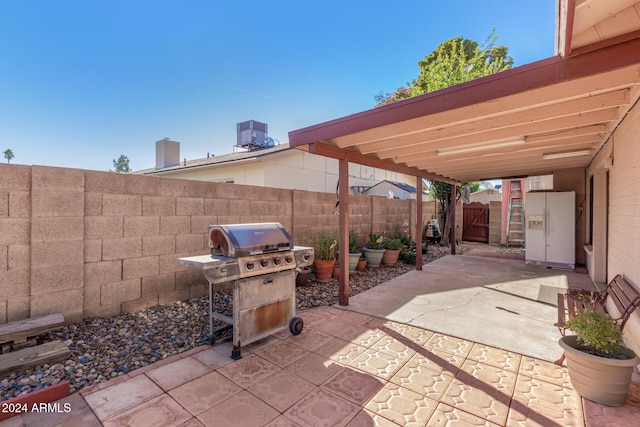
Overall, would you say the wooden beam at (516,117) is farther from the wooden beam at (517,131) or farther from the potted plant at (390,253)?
the potted plant at (390,253)

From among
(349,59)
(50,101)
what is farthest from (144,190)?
(50,101)

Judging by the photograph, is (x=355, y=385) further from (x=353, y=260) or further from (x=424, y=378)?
(x=353, y=260)

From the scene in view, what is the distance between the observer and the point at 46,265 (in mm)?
2934

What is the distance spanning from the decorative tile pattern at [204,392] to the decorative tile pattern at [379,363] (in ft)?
3.77

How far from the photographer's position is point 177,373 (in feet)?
8.21

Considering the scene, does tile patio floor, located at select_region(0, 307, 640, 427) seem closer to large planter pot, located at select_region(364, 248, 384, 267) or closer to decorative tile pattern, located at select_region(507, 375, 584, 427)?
decorative tile pattern, located at select_region(507, 375, 584, 427)

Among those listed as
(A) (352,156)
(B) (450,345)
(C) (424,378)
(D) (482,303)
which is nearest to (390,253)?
(D) (482,303)

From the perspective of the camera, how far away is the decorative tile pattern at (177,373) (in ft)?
7.75

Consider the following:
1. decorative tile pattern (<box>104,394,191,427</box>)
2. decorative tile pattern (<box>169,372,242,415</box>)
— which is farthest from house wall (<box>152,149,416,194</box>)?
decorative tile pattern (<box>104,394,191,427</box>)

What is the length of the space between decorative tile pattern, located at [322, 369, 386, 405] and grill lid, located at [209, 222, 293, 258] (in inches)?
54.5

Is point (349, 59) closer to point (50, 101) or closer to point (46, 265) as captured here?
point (46, 265)

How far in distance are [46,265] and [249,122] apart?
11.2m

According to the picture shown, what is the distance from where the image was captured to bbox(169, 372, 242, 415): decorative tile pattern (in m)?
2.09

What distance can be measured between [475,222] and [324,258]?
392 inches
